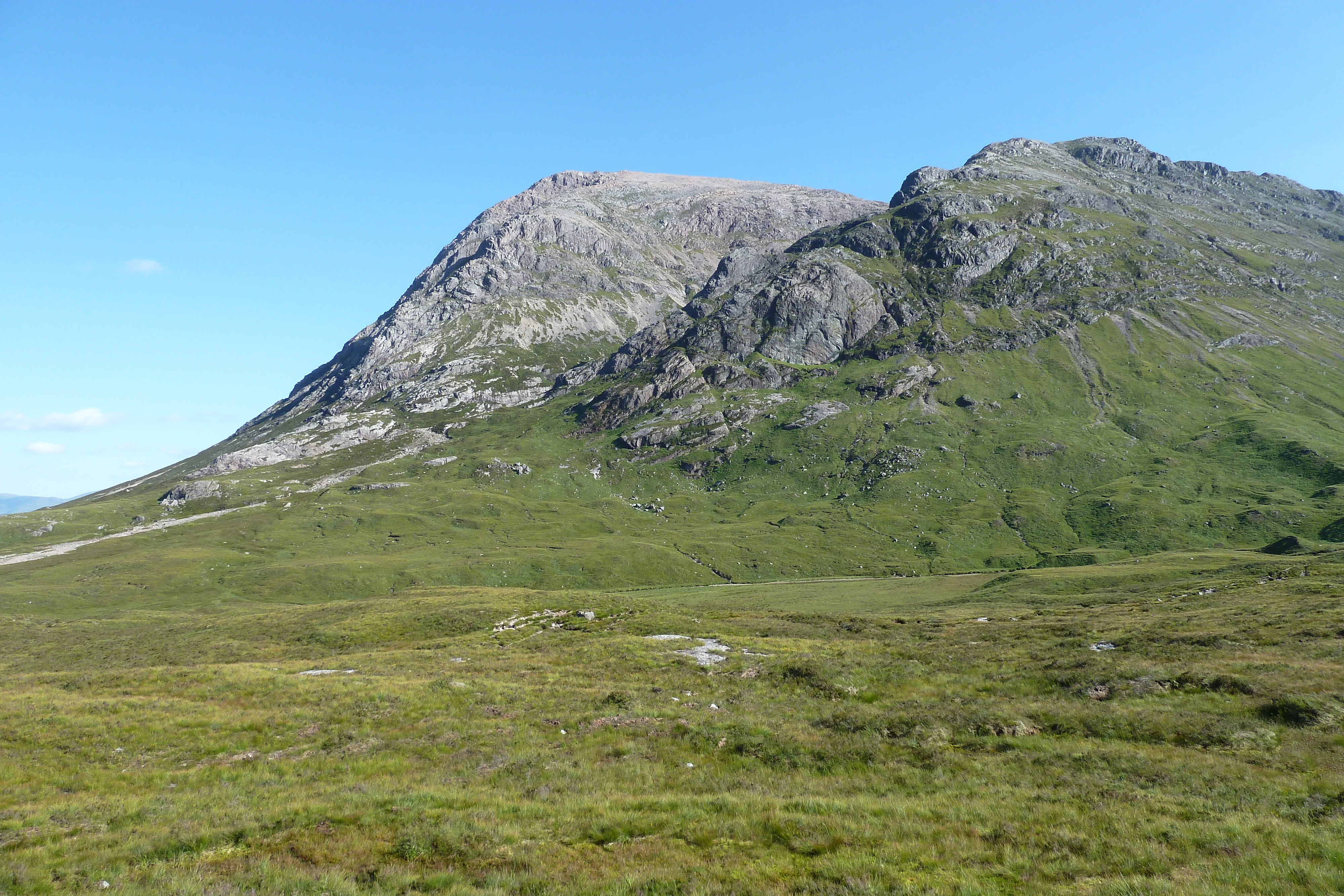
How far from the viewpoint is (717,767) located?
24672 millimetres

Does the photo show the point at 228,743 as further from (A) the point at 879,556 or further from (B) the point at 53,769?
(A) the point at 879,556

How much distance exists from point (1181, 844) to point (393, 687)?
3711cm

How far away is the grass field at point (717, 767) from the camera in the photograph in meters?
14.8

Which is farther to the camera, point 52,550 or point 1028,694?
point 52,550

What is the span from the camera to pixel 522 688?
37.6 meters

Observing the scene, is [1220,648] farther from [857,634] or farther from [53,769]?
[53,769]

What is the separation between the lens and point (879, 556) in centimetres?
17600

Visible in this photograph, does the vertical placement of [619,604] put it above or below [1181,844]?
below

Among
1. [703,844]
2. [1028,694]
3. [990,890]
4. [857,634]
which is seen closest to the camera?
[990,890]

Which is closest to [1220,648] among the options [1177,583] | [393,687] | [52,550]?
[393,687]

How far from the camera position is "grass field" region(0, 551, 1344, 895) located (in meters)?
14.8

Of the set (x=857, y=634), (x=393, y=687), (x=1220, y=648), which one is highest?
(x=393, y=687)

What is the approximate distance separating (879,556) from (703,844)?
171 meters

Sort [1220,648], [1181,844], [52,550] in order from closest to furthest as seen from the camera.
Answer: [1181,844] → [1220,648] → [52,550]
